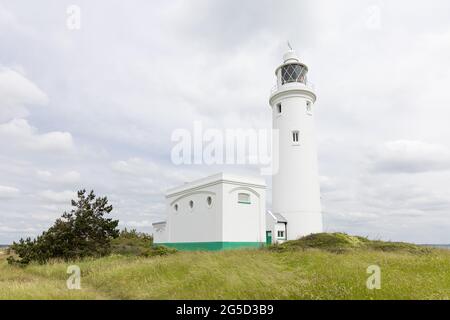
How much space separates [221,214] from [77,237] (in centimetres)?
786

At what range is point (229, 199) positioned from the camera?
17.7m

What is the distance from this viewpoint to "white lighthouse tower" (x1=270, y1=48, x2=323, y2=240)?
2130cm

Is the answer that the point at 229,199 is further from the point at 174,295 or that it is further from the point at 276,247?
the point at 174,295

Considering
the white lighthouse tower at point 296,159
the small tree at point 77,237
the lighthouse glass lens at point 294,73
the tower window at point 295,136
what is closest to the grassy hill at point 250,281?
the small tree at point 77,237

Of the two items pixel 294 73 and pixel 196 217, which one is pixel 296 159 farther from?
pixel 196 217

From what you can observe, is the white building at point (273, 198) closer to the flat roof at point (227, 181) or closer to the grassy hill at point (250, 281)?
the flat roof at point (227, 181)

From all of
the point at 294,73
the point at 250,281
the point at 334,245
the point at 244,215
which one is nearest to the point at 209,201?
the point at 244,215

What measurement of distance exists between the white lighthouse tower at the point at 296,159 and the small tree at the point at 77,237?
37.3 ft

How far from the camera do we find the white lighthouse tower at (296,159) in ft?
69.9

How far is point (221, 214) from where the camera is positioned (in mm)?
17250

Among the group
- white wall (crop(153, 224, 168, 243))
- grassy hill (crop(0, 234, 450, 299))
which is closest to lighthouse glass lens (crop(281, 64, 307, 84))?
white wall (crop(153, 224, 168, 243))

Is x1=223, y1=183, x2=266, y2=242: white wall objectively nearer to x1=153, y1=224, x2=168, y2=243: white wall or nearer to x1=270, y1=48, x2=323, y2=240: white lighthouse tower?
x1=270, y1=48, x2=323, y2=240: white lighthouse tower
